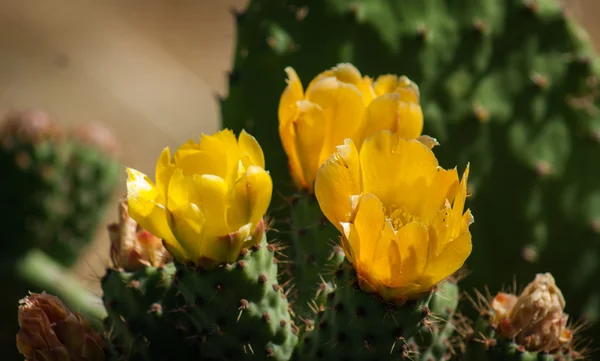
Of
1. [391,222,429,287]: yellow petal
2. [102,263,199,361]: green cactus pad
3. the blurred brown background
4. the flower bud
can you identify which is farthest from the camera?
the blurred brown background

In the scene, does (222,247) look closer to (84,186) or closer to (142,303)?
(142,303)

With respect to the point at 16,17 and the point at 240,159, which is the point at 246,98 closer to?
the point at 240,159

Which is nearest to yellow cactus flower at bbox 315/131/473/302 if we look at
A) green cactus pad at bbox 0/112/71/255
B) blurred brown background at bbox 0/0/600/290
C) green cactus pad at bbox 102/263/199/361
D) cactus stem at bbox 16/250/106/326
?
green cactus pad at bbox 102/263/199/361

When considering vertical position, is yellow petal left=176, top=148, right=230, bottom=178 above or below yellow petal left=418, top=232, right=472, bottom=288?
above

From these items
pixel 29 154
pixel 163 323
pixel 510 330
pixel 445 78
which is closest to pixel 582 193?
pixel 445 78

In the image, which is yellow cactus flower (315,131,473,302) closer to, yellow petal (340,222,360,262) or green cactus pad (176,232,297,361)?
yellow petal (340,222,360,262)

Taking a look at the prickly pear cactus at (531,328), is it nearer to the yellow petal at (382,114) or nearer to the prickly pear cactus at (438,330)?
the prickly pear cactus at (438,330)

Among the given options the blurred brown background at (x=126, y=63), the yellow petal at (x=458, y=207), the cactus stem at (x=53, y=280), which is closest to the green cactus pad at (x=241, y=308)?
the yellow petal at (x=458, y=207)

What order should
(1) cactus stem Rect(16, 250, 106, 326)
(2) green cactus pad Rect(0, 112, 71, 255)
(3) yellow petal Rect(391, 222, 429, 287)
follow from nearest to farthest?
(3) yellow petal Rect(391, 222, 429, 287) < (1) cactus stem Rect(16, 250, 106, 326) < (2) green cactus pad Rect(0, 112, 71, 255)
